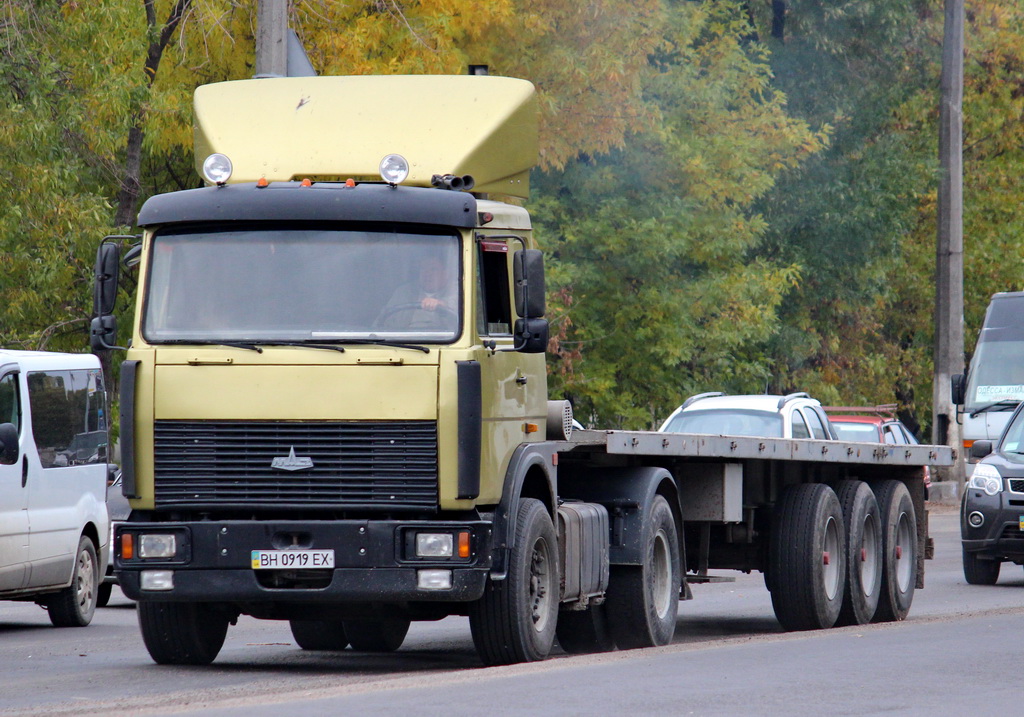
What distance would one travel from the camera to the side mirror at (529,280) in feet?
32.7

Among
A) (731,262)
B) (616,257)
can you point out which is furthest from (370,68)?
(731,262)

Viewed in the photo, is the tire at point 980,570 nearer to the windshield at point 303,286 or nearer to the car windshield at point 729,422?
the car windshield at point 729,422

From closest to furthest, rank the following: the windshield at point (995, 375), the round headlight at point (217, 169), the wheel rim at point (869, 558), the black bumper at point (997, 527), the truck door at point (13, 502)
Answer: the round headlight at point (217, 169) → the truck door at point (13, 502) → the wheel rim at point (869, 558) → the black bumper at point (997, 527) → the windshield at point (995, 375)

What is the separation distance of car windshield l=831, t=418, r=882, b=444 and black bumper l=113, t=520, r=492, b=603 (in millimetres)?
18901

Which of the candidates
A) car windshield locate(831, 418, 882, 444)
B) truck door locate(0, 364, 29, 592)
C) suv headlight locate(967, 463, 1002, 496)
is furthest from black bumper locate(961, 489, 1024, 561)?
car windshield locate(831, 418, 882, 444)

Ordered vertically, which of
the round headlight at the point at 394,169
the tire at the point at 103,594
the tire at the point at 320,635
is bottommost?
the tire at the point at 103,594

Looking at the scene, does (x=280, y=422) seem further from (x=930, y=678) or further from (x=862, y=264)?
(x=862, y=264)

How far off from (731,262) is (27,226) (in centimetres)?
1282

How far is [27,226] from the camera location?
19359mm

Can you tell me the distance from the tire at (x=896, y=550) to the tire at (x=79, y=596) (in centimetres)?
648

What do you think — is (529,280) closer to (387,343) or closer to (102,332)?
(387,343)

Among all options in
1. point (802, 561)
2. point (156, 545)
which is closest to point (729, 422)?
point (802, 561)

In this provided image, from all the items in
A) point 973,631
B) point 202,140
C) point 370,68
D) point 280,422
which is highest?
point 370,68

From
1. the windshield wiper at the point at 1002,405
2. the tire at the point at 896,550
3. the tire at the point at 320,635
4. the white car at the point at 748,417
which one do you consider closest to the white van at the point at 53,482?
the tire at the point at 320,635
